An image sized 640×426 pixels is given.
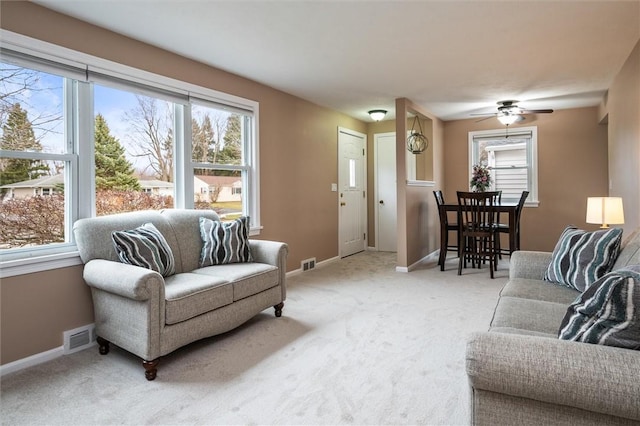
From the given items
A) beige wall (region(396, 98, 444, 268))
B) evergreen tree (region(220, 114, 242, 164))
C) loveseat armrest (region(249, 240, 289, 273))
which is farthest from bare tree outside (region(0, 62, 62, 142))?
beige wall (region(396, 98, 444, 268))

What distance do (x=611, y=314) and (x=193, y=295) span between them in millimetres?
2137

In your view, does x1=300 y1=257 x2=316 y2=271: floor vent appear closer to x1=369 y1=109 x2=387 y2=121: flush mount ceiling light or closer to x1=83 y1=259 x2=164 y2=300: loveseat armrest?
x1=369 y1=109 x2=387 y2=121: flush mount ceiling light

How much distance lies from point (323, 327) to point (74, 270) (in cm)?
183

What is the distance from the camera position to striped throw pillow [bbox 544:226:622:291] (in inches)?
84.0

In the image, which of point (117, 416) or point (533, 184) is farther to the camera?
point (533, 184)

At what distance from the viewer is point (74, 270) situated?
260cm

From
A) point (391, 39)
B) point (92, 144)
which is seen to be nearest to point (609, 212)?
point (391, 39)

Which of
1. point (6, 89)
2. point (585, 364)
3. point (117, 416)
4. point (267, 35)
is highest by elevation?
point (267, 35)

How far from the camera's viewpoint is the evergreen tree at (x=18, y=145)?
2354mm

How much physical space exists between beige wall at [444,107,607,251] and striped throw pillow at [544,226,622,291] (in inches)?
155

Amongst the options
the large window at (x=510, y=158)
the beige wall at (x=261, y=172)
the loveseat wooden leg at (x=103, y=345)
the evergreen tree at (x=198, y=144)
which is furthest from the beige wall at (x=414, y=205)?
the loveseat wooden leg at (x=103, y=345)

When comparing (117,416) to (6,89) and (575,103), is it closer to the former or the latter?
(6,89)

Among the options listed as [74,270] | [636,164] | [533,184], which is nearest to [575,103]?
[533,184]

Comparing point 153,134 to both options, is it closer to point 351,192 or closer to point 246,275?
point 246,275
